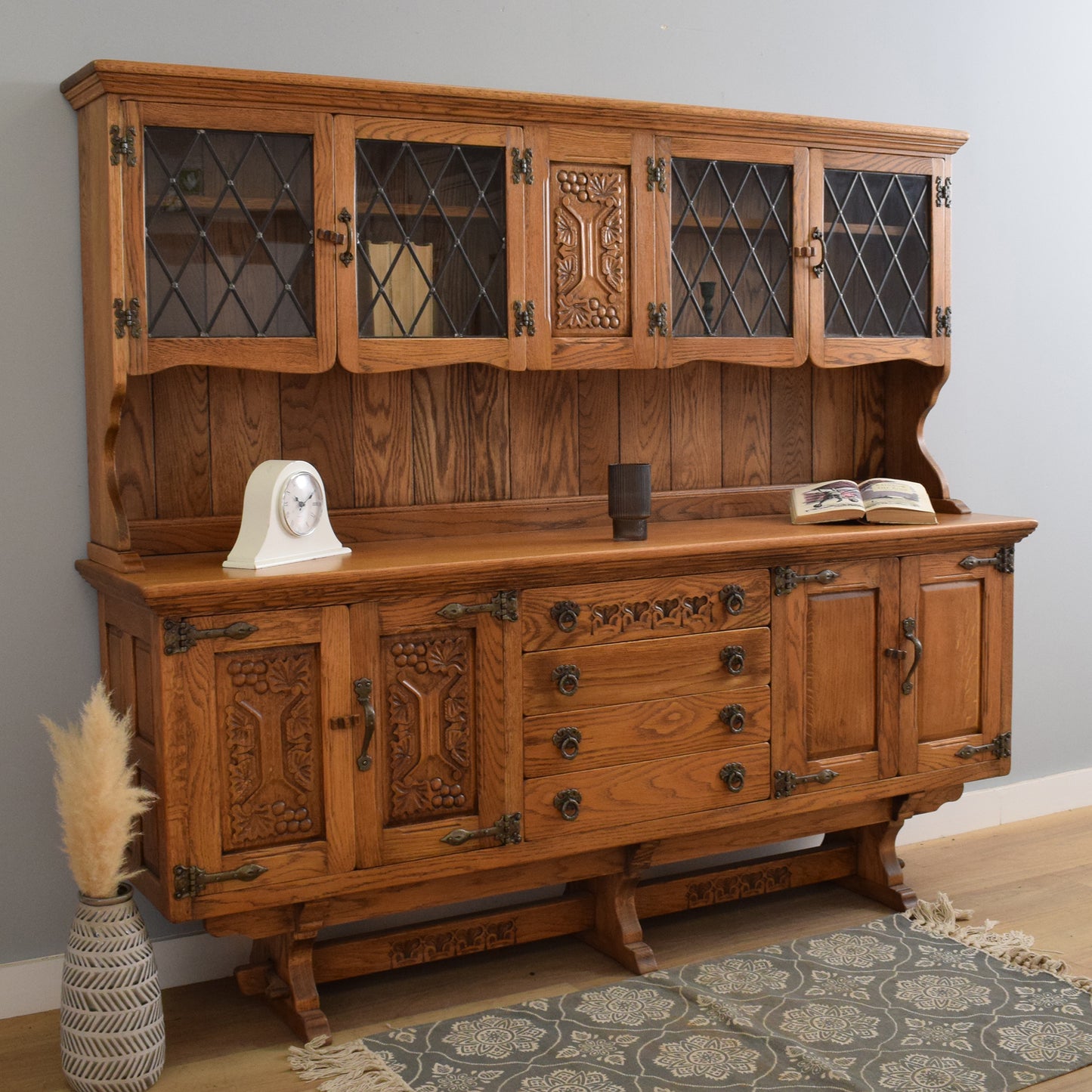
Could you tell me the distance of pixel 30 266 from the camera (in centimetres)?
275

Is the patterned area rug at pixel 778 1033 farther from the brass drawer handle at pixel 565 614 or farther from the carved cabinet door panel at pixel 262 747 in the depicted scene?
the brass drawer handle at pixel 565 614

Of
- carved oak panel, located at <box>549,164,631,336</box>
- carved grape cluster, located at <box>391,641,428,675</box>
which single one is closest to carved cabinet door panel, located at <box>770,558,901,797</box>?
carved oak panel, located at <box>549,164,631,336</box>

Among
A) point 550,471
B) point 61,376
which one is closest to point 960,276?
point 550,471

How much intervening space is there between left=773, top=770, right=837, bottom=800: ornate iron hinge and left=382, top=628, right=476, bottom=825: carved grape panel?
0.76m

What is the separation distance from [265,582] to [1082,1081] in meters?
1.83

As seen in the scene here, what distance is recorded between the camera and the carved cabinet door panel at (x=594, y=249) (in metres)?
2.93

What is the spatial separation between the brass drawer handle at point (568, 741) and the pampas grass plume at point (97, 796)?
0.83 m

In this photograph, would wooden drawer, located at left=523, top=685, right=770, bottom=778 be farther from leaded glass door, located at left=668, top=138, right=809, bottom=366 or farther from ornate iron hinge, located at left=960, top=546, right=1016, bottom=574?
leaded glass door, located at left=668, top=138, right=809, bottom=366

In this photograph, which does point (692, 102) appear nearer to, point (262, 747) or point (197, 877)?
point (262, 747)

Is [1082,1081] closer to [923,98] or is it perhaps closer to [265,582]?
[265,582]

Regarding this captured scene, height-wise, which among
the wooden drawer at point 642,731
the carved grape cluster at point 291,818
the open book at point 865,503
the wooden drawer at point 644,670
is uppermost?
the open book at point 865,503

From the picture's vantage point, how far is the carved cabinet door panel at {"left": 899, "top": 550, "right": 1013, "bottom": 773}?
3.27 m

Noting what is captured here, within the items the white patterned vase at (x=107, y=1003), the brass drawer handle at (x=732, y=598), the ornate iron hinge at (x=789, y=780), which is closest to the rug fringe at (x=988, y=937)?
the ornate iron hinge at (x=789, y=780)

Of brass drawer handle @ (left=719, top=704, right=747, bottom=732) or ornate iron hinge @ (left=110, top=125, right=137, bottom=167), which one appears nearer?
ornate iron hinge @ (left=110, top=125, right=137, bottom=167)
